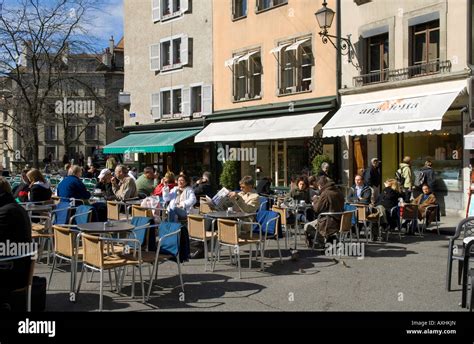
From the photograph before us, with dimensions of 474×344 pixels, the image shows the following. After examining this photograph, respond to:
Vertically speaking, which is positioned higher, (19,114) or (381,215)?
(19,114)

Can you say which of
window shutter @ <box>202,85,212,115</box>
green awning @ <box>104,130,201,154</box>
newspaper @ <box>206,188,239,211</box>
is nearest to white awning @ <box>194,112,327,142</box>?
window shutter @ <box>202,85,212,115</box>

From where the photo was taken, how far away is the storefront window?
14820 mm

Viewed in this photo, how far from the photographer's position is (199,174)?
977 inches

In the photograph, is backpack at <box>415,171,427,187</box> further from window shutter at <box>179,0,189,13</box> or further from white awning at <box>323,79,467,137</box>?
window shutter at <box>179,0,189,13</box>

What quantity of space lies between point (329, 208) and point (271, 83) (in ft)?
37.9

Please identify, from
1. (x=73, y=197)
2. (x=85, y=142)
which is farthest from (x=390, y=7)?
(x=85, y=142)

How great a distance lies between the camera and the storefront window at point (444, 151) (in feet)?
48.6

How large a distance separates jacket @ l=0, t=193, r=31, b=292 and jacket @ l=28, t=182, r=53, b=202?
5.29 m

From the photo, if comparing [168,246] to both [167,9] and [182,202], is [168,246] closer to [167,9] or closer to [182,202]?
[182,202]

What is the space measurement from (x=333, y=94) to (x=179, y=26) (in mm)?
10435

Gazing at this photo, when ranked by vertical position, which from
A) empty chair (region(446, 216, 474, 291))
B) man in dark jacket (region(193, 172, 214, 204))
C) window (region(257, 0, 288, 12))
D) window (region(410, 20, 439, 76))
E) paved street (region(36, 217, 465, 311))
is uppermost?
window (region(257, 0, 288, 12))

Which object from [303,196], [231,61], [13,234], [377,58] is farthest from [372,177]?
[13,234]

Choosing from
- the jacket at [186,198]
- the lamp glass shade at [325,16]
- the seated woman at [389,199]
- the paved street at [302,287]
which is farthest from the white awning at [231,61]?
the paved street at [302,287]
